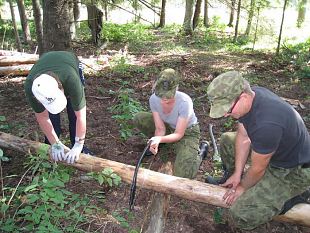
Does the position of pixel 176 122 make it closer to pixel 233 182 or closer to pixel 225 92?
pixel 233 182

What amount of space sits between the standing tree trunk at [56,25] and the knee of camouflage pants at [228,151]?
2.93 meters

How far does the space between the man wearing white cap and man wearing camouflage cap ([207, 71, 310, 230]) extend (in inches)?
57.6

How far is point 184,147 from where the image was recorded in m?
4.10

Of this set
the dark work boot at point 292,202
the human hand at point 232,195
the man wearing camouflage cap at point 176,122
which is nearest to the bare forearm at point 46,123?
the man wearing camouflage cap at point 176,122

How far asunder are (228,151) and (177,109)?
79 centimetres

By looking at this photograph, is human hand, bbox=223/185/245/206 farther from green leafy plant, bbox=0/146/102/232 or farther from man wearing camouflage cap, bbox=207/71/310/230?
green leafy plant, bbox=0/146/102/232

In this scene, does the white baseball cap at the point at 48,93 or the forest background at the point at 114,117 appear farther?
the forest background at the point at 114,117

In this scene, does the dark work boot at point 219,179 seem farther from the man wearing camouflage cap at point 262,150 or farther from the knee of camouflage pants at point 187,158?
the man wearing camouflage cap at point 262,150

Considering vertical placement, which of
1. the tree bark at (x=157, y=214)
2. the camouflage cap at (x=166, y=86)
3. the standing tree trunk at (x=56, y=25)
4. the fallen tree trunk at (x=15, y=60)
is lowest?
the tree bark at (x=157, y=214)

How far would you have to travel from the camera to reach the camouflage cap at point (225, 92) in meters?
2.60

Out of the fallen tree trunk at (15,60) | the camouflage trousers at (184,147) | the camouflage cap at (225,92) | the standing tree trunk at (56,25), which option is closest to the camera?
the camouflage cap at (225,92)

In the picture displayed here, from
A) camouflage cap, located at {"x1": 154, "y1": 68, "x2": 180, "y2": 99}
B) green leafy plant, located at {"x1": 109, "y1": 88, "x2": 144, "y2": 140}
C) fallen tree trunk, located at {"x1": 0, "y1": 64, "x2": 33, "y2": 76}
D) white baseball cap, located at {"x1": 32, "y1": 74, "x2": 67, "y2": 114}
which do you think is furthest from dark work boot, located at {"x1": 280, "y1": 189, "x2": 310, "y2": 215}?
fallen tree trunk, located at {"x1": 0, "y1": 64, "x2": 33, "y2": 76}

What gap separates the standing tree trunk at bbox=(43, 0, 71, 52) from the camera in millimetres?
4801

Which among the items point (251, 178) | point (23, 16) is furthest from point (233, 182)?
point (23, 16)
